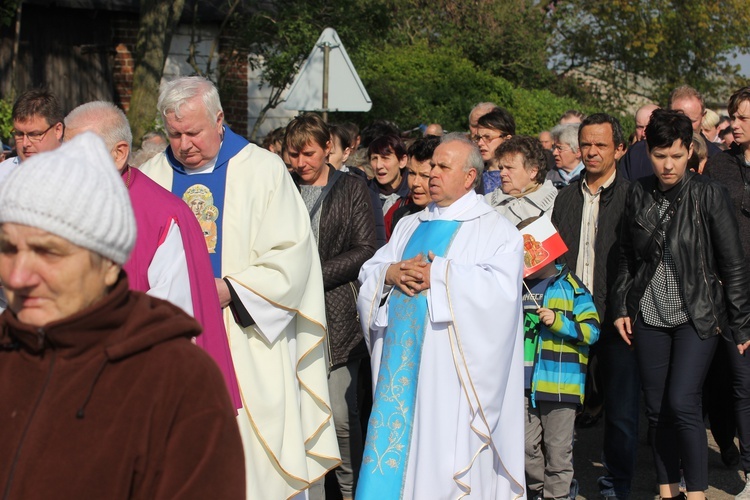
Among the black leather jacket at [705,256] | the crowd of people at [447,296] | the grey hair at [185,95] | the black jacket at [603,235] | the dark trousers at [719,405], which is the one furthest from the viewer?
the dark trousers at [719,405]

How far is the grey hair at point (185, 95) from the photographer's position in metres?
4.66

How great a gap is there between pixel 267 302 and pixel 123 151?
0.96 meters

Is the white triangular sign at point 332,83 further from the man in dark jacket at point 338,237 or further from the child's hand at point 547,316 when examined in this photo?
the child's hand at point 547,316

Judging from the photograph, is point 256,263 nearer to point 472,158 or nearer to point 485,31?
point 472,158

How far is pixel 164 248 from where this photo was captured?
3.94 m

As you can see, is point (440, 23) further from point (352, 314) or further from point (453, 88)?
point (352, 314)

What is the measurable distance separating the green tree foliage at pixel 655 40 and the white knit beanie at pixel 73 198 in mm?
27147

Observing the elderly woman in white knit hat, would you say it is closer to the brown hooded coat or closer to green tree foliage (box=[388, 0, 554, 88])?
the brown hooded coat

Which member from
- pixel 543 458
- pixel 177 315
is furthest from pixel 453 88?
pixel 177 315

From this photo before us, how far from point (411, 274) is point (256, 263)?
34.7 inches

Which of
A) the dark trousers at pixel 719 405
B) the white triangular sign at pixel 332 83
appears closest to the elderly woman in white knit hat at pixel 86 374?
the dark trousers at pixel 719 405

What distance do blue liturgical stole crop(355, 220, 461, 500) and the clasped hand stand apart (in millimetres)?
56

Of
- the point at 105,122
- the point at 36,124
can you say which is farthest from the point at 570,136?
the point at 105,122

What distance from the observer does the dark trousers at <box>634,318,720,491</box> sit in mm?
5637
